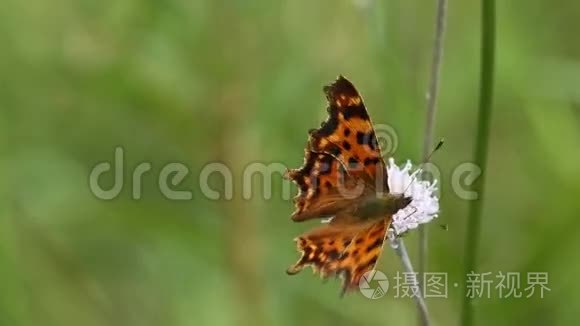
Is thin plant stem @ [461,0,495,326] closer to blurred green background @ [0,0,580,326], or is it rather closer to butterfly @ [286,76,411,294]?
butterfly @ [286,76,411,294]

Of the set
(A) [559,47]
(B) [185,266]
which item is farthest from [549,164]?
(B) [185,266]

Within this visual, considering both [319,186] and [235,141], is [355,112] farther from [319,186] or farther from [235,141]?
[235,141]

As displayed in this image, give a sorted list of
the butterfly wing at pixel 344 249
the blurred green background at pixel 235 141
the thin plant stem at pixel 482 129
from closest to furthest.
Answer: the butterfly wing at pixel 344 249 < the thin plant stem at pixel 482 129 < the blurred green background at pixel 235 141

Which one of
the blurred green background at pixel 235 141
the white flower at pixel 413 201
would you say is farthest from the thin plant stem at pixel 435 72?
the blurred green background at pixel 235 141

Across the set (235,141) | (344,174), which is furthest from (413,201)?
(235,141)

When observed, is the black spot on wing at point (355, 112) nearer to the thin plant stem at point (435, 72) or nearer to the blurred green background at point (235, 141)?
the thin plant stem at point (435, 72)

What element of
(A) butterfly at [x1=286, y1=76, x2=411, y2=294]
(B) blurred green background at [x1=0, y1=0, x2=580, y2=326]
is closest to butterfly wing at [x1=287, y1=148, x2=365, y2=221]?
(A) butterfly at [x1=286, y1=76, x2=411, y2=294]
